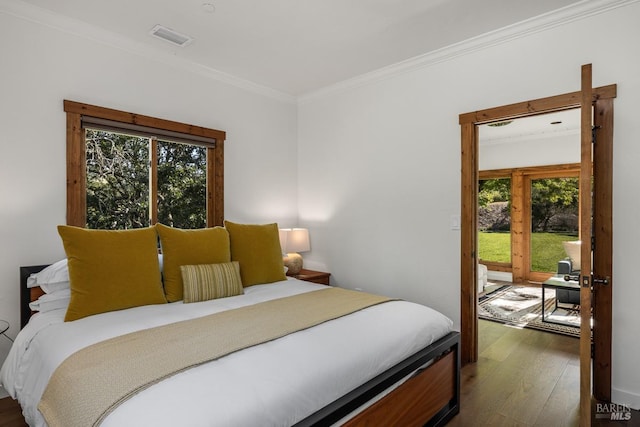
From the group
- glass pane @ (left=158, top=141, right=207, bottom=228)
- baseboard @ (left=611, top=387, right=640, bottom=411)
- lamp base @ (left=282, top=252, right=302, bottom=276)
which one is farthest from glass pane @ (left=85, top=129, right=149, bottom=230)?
baseboard @ (left=611, top=387, right=640, bottom=411)

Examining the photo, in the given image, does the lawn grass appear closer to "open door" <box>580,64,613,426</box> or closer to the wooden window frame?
"open door" <box>580,64,613,426</box>

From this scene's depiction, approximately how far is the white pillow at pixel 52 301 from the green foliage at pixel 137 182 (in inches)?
33.0

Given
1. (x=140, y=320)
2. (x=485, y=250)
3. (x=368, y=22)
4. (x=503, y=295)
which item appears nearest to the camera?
(x=140, y=320)

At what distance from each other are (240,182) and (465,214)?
232 centimetres

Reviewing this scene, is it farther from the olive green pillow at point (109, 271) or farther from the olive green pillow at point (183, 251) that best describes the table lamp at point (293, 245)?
the olive green pillow at point (109, 271)

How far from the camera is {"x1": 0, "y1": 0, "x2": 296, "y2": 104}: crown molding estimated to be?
255 centimetres

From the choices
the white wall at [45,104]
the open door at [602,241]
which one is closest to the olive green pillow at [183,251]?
the white wall at [45,104]

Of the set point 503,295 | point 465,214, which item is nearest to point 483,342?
point 465,214

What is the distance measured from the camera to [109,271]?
2.19 meters

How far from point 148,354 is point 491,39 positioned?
324cm

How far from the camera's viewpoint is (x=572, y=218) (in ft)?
21.2

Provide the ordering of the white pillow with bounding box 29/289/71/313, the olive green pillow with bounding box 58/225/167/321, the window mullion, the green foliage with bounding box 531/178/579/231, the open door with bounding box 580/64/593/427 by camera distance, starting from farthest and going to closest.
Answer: the green foliage with bounding box 531/178/579/231
the window mullion
the white pillow with bounding box 29/289/71/313
the olive green pillow with bounding box 58/225/167/321
the open door with bounding box 580/64/593/427

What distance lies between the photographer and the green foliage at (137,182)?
3035 millimetres

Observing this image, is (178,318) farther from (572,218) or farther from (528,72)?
(572,218)
